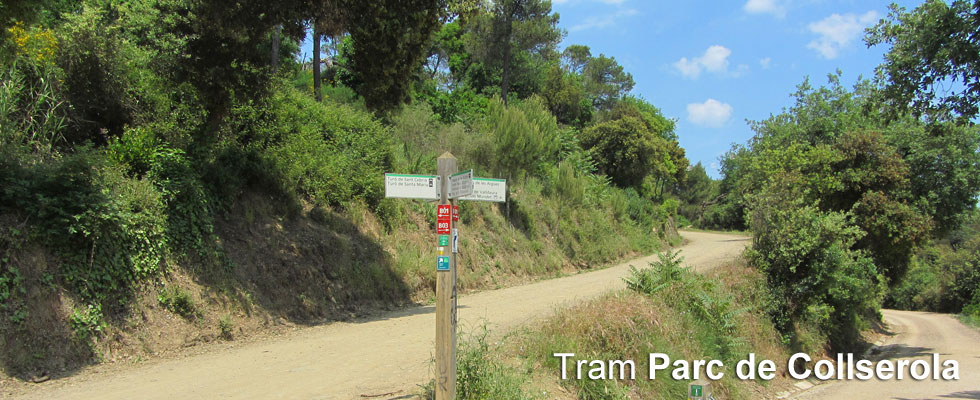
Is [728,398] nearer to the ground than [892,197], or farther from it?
nearer to the ground

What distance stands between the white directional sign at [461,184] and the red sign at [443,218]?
0.13 metres

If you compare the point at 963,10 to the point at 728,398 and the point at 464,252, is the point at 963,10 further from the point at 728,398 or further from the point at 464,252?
the point at 464,252

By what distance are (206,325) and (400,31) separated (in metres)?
6.99

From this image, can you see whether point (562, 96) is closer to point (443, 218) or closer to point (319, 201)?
point (319, 201)

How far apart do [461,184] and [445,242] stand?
0.58m

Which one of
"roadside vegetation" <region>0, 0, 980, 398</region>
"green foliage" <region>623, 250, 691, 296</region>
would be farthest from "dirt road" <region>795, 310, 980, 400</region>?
"green foliage" <region>623, 250, 691, 296</region>

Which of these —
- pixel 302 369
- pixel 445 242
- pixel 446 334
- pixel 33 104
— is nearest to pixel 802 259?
pixel 446 334

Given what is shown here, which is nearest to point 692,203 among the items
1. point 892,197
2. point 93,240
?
point 892,197

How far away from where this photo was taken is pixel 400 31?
12352 mm

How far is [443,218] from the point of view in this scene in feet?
18.4

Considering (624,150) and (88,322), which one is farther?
(624,150)

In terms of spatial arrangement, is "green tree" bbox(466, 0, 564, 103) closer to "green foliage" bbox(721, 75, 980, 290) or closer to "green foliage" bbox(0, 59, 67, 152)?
"green foliage" bbox(721, 75, 980, 290)

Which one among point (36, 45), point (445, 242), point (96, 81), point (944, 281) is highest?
point (36, 45)

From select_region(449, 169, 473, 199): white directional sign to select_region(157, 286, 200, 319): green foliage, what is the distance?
5.98 meters
